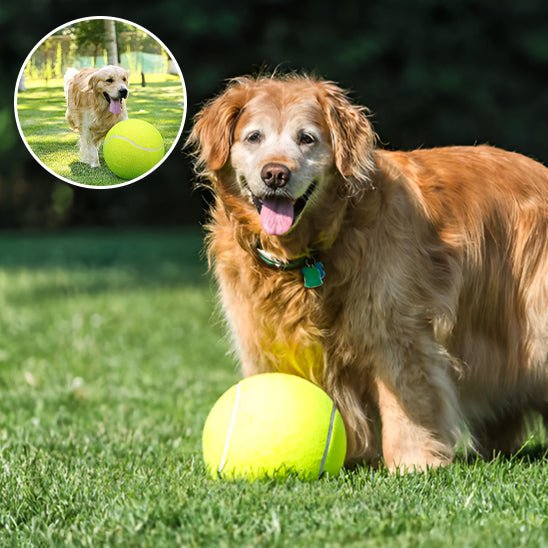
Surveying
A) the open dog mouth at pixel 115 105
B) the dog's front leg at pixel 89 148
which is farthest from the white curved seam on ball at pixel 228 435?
the open dog mouth at pixel 115 105

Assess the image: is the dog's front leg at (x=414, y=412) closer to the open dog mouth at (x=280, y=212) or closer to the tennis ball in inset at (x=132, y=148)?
the open dog mouth at (x=280, y=212)

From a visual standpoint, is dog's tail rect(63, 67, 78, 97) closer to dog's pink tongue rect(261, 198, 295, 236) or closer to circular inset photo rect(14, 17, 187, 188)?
circular inset photo rect(14, 17, 187, 188)

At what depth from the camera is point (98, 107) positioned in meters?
4.50

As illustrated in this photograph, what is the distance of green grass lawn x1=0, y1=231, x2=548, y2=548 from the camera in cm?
338

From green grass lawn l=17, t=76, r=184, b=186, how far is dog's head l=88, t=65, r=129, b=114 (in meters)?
0.05

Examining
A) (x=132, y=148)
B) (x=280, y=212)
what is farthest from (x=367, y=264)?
(x=132, y=148)

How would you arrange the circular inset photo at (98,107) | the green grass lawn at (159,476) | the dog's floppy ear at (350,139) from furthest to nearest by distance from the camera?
the circular inset photo at (98,107) < the dog's floppy ear at (350,139) < the green grass lawn at (159,476)

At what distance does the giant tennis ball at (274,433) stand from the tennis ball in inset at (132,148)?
108 centimetres

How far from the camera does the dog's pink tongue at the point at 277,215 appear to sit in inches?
167

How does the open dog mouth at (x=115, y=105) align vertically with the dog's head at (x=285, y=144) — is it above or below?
above

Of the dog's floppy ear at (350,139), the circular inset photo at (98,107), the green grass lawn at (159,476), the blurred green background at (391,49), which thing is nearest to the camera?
the green grass lawn at (159,476)

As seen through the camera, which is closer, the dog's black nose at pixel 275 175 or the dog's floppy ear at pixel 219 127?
the dog's black nose at pixel 275 175

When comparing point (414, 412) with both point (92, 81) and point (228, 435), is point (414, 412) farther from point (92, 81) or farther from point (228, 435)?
point (92, 81)

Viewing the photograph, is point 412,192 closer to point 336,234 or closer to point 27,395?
point 336,234
